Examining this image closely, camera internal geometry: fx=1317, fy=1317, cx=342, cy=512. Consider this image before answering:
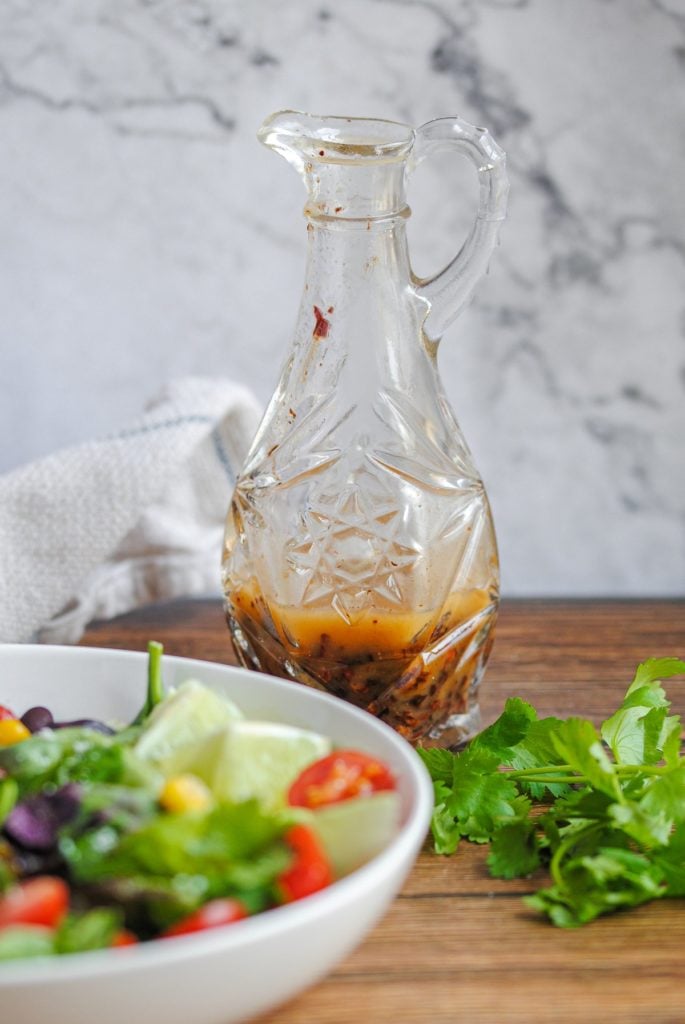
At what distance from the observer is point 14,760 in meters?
0.61

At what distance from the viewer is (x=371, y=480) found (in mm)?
831

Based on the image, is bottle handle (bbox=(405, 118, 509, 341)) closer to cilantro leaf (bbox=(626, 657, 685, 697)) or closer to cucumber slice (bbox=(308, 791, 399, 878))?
cilantro leaf (bbox=(626, 657, 685, 697))

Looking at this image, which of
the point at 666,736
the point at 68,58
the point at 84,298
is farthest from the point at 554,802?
the point at 68,58

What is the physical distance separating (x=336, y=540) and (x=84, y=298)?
66 centimetres

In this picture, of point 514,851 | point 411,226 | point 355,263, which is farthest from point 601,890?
point 411,226

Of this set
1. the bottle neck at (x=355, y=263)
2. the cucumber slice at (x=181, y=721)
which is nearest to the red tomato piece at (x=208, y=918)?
the cucumber slice at (x=181, y=721)

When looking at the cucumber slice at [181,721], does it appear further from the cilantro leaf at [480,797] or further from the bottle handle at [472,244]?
the bottle handle at [472,244]

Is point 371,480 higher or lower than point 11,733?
higher

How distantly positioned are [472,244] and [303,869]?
1.51 feet

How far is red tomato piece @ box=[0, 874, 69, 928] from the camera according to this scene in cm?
48

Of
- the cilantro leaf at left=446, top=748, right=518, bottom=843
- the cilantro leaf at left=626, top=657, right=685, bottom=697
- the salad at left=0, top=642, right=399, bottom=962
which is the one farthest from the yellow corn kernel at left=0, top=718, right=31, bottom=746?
the cilantro leaf at left=626, top=657, right=685, bottom=697

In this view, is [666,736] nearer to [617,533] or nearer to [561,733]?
[561,733]

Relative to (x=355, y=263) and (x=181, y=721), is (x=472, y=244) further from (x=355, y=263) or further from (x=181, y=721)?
(x=181, y=721)

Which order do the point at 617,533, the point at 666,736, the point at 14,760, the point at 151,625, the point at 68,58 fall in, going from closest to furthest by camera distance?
the point at 14,760
the point at 666,736
the point at 151,625
the point at 68,58
the point at 617,533
